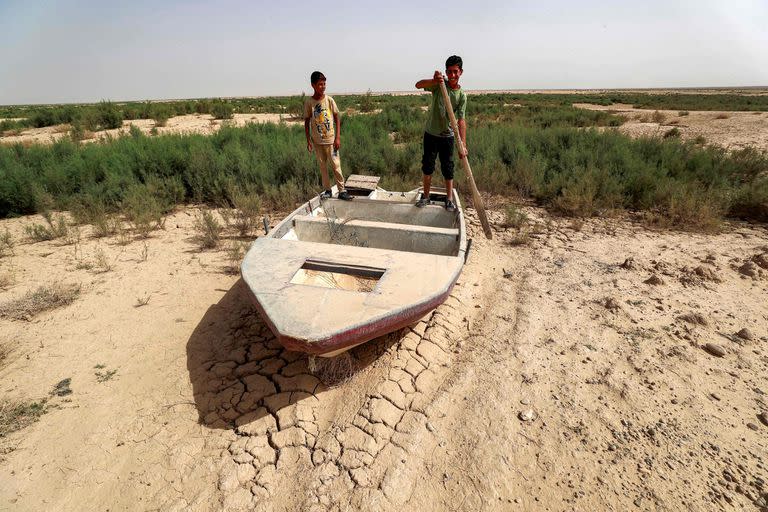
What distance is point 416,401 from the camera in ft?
8.63

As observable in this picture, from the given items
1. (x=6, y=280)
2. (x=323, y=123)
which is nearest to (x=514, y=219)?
(x=323, y=123)

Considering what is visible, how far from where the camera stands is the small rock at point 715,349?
2935mm

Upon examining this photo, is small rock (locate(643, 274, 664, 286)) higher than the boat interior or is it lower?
lower

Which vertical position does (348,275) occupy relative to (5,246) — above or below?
above

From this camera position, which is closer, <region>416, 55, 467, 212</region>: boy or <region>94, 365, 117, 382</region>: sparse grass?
<region>94, 365, 117, 382</region>: sparse grass

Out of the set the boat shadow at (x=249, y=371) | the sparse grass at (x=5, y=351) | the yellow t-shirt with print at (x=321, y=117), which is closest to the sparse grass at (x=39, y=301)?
the sparse grass at (x=5, y=351)

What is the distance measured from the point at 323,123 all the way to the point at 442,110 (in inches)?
65.8

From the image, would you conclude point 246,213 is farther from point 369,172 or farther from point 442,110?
point 442,110

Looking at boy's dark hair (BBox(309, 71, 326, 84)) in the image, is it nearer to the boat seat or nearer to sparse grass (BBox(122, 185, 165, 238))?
the boat seat

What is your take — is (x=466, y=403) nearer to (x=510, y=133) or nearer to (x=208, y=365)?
(x=208, y=365)

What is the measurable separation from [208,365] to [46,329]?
174 centimetres

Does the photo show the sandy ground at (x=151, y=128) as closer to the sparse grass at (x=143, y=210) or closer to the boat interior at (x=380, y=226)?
the sparse grass at (x=143, y=210)

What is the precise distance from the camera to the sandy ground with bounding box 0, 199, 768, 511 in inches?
80.9

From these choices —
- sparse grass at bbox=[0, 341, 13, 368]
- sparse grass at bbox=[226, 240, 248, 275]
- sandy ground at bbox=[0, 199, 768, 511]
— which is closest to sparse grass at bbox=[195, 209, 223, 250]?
sparse grass at bbox=[226, 240, 248, 275]
